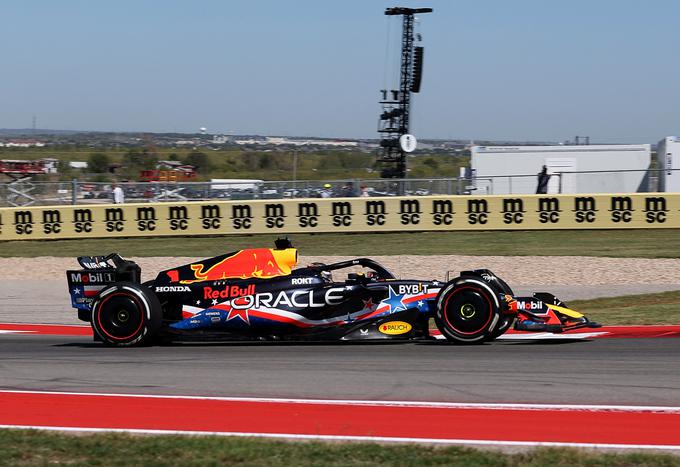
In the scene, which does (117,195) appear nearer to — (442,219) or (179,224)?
(179,224)

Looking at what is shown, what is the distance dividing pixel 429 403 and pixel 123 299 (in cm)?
461

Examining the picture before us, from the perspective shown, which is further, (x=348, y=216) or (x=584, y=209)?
(x=348, y=216)

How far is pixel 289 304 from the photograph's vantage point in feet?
34.4

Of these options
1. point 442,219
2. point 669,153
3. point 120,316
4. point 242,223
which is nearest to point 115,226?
point 242,223

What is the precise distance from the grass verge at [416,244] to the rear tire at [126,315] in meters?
11.6

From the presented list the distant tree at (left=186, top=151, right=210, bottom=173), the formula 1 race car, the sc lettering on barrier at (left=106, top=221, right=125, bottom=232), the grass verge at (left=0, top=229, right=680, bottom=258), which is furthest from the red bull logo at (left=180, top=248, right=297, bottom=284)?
the distant tree at (left=186, top=151, right=210, bottom=173)

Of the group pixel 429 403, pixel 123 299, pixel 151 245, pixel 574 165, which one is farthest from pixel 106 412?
pixel 574 165

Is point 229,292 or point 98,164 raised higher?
point 98,164

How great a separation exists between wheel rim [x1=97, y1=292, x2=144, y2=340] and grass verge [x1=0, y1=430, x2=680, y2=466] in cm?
426

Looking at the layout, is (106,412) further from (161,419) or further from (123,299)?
(123,299)

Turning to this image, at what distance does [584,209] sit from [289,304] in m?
16.2

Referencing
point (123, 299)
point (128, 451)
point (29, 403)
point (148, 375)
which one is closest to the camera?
point (128, 451)

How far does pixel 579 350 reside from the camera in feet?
31.9

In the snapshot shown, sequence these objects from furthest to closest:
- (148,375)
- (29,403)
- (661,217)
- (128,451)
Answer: (661,217) → (148,375) → (29,403) → (128,451)
